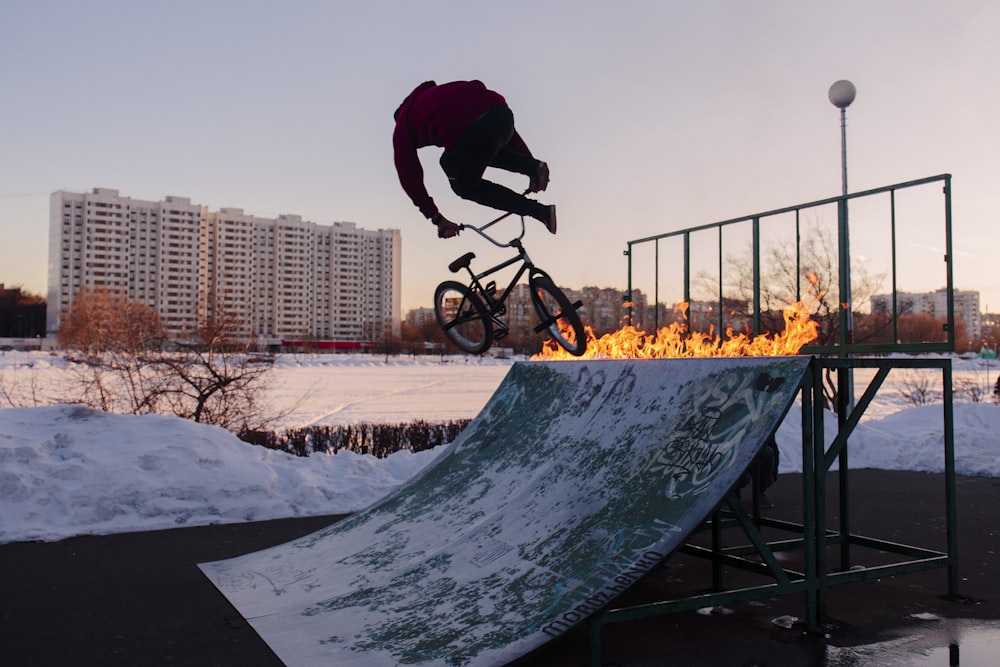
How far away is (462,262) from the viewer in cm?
526

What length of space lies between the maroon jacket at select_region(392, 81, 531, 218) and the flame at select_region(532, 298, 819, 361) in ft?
5.24

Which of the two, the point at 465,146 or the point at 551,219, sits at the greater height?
the point at 465,146

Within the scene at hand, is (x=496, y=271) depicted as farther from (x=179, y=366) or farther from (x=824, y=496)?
(x=179, y=366)

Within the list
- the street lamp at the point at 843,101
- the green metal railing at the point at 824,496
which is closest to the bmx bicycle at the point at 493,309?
the green metal railing at the point at 824,496

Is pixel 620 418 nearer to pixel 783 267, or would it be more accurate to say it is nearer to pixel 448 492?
pixel 448 492

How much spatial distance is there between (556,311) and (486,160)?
1.36 meters

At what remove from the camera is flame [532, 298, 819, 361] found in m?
5.06

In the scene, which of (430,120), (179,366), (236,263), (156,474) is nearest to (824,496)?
(430,120)

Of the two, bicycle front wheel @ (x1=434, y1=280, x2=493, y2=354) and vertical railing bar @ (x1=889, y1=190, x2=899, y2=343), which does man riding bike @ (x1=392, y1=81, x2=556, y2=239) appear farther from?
vertical railing bar @ (x1=889, y1=190, x2=899, y2=343)

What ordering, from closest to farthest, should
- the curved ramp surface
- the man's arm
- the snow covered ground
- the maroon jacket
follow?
the curved ramp surface < the maroon jacket < the man's arm < the snow covered ground

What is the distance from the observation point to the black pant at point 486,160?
4262 millimetres

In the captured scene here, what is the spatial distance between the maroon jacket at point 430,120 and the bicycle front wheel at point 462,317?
0.96 meters

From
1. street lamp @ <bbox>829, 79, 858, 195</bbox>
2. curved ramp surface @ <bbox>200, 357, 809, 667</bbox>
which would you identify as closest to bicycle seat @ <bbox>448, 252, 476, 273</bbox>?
curved ramp surface @ <bbox>200, 357, 809, 667</bbox>

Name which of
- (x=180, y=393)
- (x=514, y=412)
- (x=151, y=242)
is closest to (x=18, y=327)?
(x=151, y=242)
